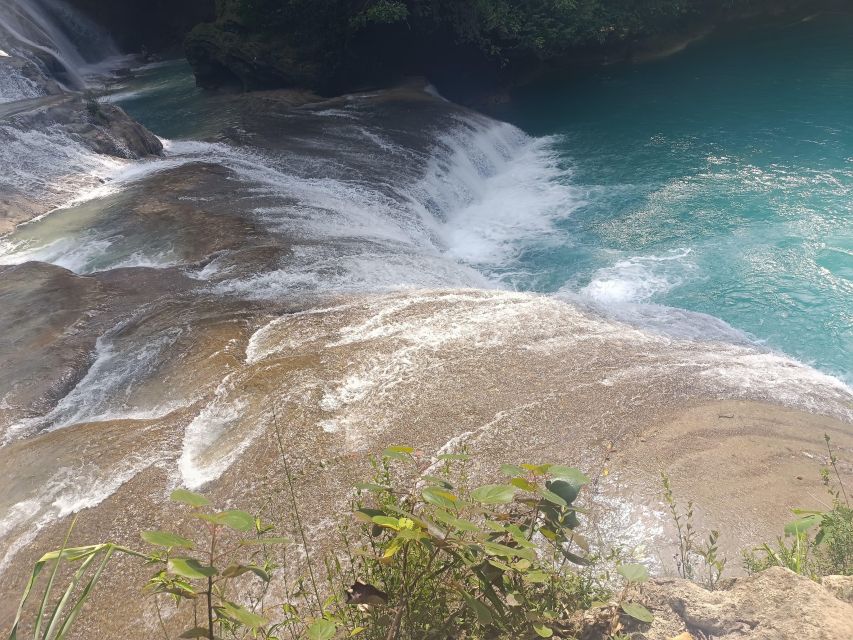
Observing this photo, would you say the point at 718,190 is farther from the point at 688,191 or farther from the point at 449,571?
the point at 449,571

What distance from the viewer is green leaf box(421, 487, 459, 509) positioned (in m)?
1.50

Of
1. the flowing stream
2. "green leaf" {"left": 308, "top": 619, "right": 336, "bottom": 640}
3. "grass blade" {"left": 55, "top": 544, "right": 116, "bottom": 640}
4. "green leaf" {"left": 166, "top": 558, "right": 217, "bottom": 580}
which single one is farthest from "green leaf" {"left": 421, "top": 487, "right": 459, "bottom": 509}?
the flowing stream

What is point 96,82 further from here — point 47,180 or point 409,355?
point 409,355

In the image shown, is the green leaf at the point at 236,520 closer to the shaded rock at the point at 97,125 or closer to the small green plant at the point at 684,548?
the small green plant at the point at 684,548

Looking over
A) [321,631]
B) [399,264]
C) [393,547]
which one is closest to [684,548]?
[393,547]

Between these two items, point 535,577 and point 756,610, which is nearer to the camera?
point 535,577

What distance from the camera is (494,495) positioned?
5.08ft

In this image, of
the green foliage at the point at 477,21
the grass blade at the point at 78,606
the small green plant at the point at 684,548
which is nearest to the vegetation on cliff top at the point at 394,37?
the green foliage at the point at 477,21

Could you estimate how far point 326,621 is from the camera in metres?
1.51

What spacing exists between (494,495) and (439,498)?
0.13 m

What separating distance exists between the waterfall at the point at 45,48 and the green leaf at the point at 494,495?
13224mm

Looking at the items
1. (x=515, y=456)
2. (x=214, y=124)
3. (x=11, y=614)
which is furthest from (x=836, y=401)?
(x=214, y=124)

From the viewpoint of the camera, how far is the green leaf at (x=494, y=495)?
1524 mm

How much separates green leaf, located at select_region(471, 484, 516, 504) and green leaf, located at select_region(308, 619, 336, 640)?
1.45ft
